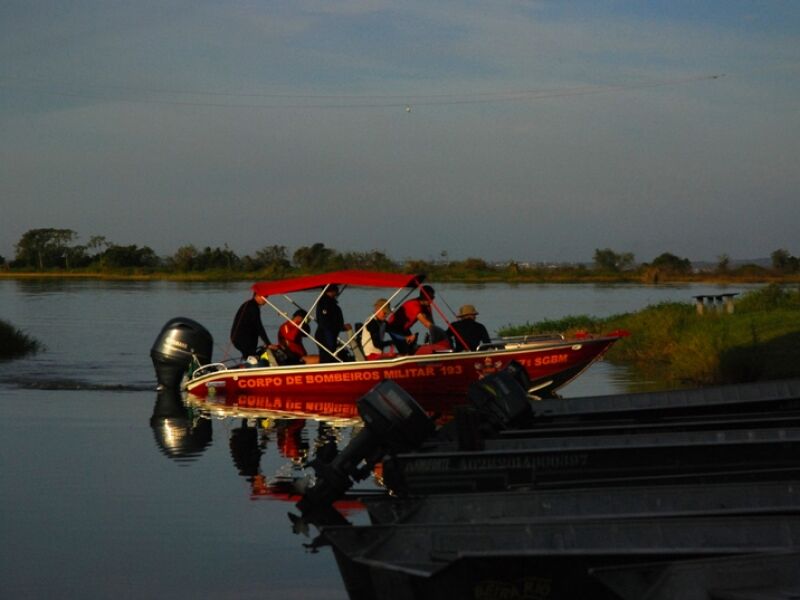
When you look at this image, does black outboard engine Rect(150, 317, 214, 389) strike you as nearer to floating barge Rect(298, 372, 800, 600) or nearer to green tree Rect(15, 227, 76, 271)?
floating barge Rect(298, 372, 800, 600)

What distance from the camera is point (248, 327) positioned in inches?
988

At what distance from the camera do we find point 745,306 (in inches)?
1390

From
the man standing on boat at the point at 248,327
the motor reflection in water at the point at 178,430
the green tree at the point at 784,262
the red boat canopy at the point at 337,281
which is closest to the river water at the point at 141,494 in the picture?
the motor reflection in water at the point at 178,430

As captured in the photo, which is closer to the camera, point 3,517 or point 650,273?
point 3,517

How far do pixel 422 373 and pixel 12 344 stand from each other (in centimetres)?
1642

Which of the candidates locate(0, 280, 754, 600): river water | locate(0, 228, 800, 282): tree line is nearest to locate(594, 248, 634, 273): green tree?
locate(0, 228, 800, 282): tree line

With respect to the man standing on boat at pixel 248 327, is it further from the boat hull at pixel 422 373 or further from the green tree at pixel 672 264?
the green tree at pixel 672 264

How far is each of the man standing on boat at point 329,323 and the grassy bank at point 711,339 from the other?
21.0ft

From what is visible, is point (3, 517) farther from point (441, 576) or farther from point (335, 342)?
point (335, 342)

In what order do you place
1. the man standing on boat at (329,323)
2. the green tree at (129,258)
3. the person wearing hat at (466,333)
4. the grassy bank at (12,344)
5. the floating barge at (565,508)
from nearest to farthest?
the floating barge at (565,508), the person wearing hat at (466,333), the man standing on boat at (329,323), the grassy bank at (12,344), the green tree at (129,258)

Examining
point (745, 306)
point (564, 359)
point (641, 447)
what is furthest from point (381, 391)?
point (745, 306)

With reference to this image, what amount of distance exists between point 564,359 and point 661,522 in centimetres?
1529

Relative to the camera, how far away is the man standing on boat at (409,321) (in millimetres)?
24953

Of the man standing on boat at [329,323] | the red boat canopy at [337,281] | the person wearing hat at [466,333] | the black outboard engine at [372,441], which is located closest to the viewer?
the black outboard engine at [372,441]
